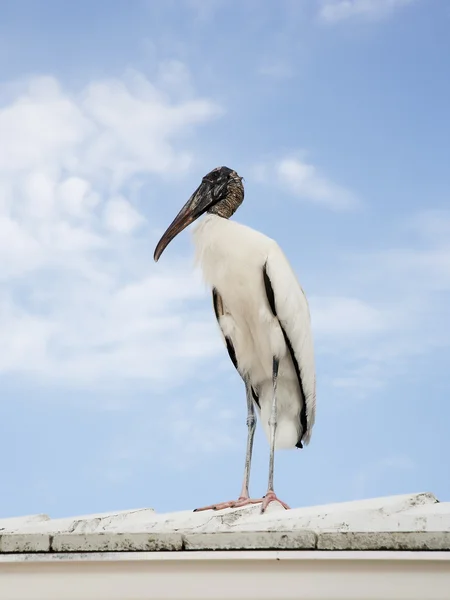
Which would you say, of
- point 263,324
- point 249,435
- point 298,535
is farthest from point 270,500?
point 298,535

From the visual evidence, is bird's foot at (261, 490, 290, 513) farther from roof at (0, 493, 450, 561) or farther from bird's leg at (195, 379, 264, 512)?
roof at (0, 493, 450, 561)

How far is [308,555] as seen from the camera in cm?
348

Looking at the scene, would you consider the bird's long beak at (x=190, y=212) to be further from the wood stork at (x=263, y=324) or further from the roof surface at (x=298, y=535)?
the roof surface at (x=298, y=535)

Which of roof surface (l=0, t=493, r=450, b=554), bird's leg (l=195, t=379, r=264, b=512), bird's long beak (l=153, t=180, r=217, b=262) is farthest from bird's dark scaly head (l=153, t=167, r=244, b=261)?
roof surface (l=0, t=493, r=450, b=554)

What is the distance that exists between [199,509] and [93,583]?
247 cm

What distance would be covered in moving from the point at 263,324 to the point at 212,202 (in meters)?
1.50

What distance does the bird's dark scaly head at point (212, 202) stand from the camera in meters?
Result: 8.09

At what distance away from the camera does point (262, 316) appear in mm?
7258

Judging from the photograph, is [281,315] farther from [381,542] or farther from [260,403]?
[381,542]

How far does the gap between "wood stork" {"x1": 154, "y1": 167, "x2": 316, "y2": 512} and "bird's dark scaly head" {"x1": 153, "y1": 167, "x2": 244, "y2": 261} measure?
0.96 feet

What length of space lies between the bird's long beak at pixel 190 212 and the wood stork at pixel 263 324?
0.96 feet

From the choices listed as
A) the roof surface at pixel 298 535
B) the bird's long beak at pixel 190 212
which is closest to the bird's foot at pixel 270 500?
the roof surface at pixel 298 535

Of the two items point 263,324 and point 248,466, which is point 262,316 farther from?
point 248,466

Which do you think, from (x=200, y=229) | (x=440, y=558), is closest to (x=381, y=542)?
(x=440, y=558)
